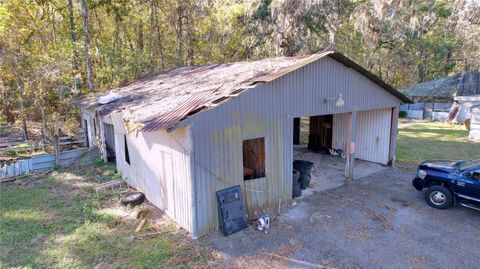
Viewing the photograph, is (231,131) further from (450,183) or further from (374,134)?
(374,134)

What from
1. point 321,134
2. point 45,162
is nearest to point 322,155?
point 321,134

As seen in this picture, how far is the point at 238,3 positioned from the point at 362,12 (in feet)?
25.4

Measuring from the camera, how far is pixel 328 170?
36.0 ft

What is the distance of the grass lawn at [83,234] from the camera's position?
5.70 meters

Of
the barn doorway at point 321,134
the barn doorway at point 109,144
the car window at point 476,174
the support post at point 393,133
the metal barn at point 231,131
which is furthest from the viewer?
the barn doorway at point 321,134

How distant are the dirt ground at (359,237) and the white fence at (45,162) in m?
7.88

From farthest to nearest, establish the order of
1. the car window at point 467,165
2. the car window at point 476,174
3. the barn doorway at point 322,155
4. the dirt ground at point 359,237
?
the barn doorway at point 322,155 < the car window at point 467,165 < the car window at point 476,174 < the dirt ground at point 359,237

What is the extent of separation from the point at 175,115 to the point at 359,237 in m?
4.67

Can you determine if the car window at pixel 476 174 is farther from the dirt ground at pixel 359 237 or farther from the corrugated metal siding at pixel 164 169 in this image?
the corrugated metal siding at pixel 164 169

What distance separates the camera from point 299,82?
7.93 meters

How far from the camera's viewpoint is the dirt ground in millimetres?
5664

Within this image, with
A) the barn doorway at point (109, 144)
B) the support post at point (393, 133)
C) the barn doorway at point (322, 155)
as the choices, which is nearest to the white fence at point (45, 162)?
the barn doorway at point (109, 144)

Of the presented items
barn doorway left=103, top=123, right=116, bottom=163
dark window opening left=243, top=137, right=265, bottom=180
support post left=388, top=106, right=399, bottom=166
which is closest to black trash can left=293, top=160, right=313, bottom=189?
dark window opening left=243, top=137, right=265, bottom=180

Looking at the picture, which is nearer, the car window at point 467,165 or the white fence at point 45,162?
the car window at point 467,165
